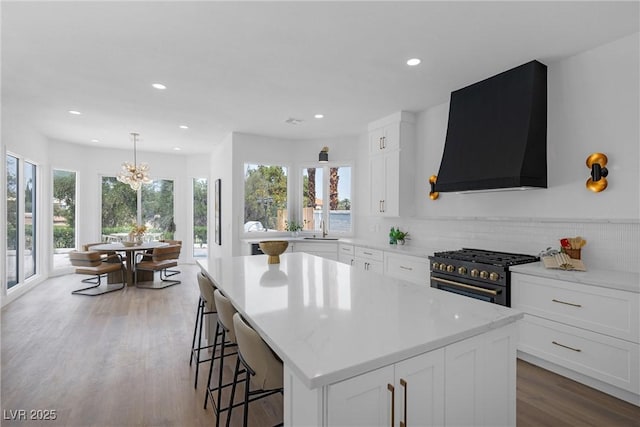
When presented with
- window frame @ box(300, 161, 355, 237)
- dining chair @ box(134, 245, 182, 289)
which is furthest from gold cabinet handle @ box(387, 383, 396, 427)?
dining chair @ box(134, 245, 182, 289)

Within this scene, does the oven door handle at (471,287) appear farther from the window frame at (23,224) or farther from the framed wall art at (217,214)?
the window frame at (23,224)

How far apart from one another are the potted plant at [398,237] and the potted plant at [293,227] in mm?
1870

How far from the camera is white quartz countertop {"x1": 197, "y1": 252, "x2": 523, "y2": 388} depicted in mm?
1116

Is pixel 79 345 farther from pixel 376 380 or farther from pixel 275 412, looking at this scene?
pixel 376 380

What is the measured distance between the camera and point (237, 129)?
545 centimetres

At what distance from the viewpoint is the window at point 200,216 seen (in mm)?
8164

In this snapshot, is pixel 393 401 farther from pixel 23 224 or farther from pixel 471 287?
pixel 23 224

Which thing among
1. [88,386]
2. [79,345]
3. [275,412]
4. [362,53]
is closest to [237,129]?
[362,53]

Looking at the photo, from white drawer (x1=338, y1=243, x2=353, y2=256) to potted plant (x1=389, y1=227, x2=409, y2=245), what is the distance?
0.63m

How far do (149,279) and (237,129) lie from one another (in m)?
3.32

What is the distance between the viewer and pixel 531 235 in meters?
3.26

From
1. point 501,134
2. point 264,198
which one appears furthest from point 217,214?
point 501,134

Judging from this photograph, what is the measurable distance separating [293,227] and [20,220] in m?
4.26

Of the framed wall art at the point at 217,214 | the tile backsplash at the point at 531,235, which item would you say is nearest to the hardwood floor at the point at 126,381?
the tile backsplash at the point at 531,235
